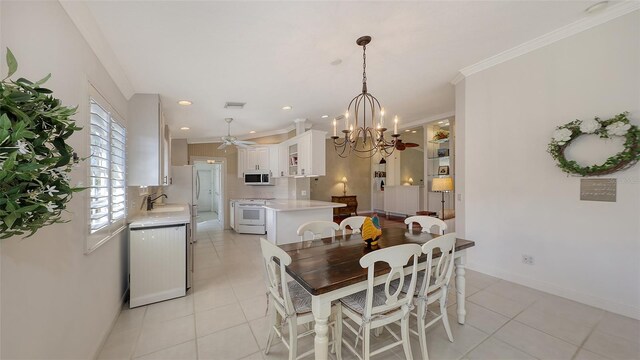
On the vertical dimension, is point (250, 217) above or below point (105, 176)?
below

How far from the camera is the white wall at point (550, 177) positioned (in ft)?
7.25

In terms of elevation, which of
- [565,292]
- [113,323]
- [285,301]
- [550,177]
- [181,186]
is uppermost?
[550,177]

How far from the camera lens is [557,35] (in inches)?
98.0

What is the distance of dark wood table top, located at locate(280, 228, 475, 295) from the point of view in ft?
4.67

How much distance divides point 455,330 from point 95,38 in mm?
3860

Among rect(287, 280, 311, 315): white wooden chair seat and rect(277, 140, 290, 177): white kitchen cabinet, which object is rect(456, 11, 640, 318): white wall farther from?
rect(277, 140, 290, 177): white kitchen cabinet

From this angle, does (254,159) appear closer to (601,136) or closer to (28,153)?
(28,153)

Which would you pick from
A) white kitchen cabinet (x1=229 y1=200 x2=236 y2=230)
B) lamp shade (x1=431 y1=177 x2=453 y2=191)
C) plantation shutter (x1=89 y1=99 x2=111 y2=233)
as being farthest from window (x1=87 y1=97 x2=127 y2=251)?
lamp shade (x1=431 y1=177 x2=453 y2=191)

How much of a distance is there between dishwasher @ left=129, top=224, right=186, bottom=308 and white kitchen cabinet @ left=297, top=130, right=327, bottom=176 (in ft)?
7.71

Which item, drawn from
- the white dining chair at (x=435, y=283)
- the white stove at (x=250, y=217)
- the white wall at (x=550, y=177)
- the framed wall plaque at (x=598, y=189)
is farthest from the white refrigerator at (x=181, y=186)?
the framed wall plaque at (x=598, y=189)

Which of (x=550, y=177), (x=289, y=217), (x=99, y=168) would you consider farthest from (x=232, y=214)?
(x=550, y=177)

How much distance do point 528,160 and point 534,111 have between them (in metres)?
0.56

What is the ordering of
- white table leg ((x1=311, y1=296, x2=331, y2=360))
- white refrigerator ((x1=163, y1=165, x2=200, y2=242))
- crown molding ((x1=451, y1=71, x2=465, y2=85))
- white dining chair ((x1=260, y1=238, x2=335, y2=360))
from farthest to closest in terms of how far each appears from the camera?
white refrigerator ((x1=163, y1=165, x2=200, y2=242))
crown molding ((x1=451, y1=71, x2=465, y2=85))
white dining chair ((x1=260, y1=238, x2=335, y2=360))
white table leg ((x1=311, y1=296, x2=331, y2=360))

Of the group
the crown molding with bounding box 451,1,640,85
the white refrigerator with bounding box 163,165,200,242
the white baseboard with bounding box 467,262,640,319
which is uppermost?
the crown molding with bounding box 451,1,640,85
